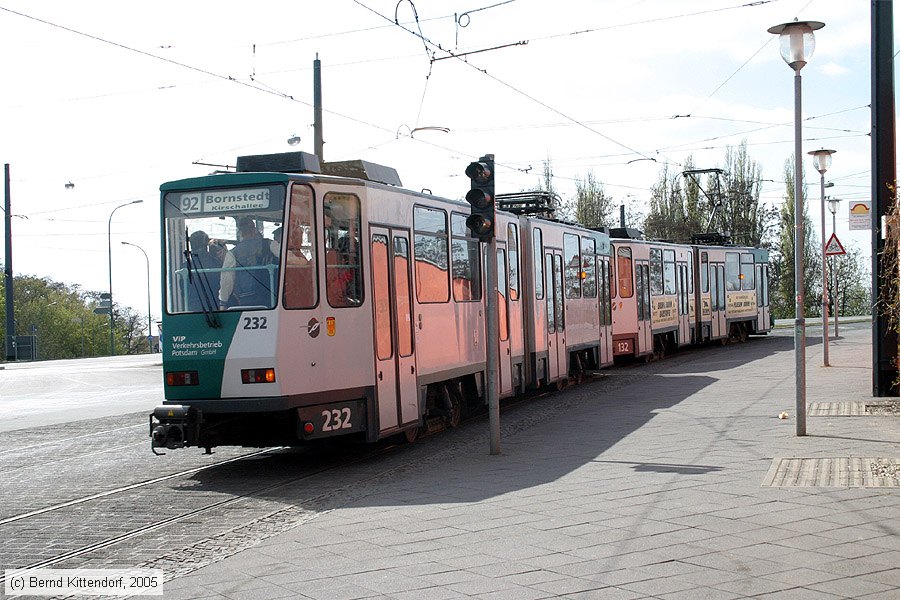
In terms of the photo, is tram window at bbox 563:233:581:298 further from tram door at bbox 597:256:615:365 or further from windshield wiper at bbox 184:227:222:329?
windshield wiper at bbox 184:227:222:329

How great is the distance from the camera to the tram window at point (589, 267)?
22.2 metres

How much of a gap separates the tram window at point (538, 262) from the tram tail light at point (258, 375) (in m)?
8.42

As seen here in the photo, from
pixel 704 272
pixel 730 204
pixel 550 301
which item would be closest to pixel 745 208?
pixel 730 204

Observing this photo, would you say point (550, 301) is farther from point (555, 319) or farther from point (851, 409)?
point (851, 409)

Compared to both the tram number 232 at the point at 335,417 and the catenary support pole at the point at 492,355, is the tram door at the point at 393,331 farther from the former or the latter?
the catenary support pole at the point at 492,355

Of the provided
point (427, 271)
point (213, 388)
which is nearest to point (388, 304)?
point (427, 271)

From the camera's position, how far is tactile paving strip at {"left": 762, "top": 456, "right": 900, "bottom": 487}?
29.2ft

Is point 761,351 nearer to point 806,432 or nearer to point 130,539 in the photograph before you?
point 806,432

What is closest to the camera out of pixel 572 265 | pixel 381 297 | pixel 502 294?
pixel 381 297

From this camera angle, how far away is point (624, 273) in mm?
26734

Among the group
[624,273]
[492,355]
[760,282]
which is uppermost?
[624,273]

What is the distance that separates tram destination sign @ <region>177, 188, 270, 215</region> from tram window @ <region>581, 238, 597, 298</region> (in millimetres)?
11909

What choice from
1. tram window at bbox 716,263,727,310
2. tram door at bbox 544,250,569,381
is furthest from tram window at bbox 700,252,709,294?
tram door at bbox 544,250,569,381

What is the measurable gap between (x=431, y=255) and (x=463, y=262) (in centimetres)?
130
